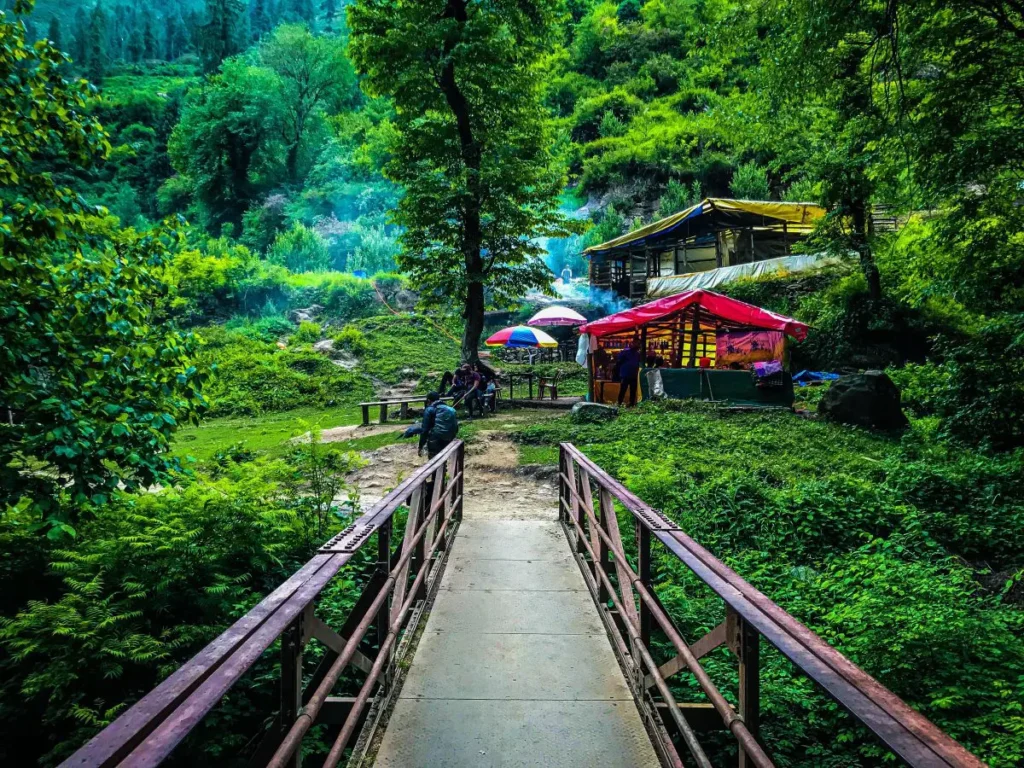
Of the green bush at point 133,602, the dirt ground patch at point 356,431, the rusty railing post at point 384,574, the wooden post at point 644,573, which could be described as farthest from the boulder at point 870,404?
the rusty railing post at point 384,574

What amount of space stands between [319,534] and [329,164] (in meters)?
50.8

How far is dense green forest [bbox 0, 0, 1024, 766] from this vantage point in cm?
367

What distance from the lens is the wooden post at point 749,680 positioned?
6.35 feet

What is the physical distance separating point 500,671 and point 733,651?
1815 millimetres

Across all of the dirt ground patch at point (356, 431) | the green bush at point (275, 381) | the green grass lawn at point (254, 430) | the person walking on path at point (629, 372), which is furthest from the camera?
the green bush at point (275, 381)

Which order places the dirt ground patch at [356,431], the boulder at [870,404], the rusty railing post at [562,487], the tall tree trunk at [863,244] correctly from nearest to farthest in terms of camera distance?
1. the rusty railing post at [562,487]
2. the boulder at [870,404]
3. the dirt ground patch at [356,431]
4. the tall tree trunk at [863,244]

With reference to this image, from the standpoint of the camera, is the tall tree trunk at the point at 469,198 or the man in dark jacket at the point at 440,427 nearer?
the man in dark jacket at the point at 440,427

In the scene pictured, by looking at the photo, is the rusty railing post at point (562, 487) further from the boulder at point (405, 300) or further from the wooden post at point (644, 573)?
the boulder at point (405, 300)

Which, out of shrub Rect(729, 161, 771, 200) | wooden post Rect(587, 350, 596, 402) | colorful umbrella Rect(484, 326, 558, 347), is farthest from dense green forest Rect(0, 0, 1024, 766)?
shrub Rect(729, 161, 771, 200)

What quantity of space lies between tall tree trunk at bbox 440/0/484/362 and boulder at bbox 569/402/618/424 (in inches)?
152

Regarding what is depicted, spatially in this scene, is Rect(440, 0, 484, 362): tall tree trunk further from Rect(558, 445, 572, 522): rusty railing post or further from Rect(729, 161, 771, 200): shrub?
Rect(729, 161, 771, 200): shrub

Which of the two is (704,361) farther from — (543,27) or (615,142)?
(615,142)

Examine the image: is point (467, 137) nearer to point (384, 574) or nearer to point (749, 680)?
point (384, 574)

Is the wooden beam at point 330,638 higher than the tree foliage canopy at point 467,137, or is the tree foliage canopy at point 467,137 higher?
the tree foliage canopy at point 467,137
